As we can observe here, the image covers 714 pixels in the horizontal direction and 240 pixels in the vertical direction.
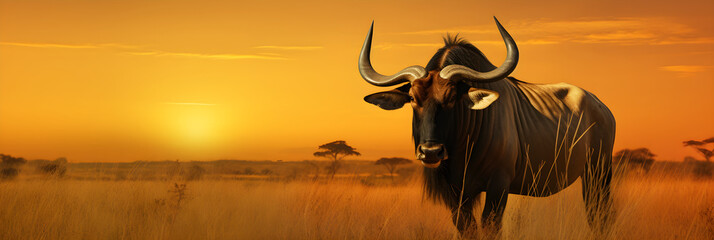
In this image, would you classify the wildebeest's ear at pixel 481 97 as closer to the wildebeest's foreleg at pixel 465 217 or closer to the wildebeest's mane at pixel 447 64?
the wildebeest's mane at pixel 447 64

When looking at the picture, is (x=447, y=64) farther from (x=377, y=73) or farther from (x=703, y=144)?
(x=703, y=144)

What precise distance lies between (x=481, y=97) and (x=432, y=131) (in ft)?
2.04

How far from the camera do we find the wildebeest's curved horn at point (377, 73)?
7695 millimetres

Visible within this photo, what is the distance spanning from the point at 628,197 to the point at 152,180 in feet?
21.1

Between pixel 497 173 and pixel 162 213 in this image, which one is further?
pixel 162 213

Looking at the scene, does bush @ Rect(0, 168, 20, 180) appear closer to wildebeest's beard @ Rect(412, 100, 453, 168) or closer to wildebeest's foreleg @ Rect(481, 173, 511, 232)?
wildebeest's beard @ Rect(412, 100, 453, 168)

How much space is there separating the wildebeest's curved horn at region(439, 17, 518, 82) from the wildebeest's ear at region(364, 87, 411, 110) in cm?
47

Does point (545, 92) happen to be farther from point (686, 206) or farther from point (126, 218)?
point (126, 218)

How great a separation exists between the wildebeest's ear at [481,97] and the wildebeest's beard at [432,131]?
26cm

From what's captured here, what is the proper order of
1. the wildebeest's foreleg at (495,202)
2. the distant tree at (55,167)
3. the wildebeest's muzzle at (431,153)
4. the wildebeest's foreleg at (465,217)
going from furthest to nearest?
→ the distant tree at (55,167), the wildebeest's foreleg at (465,217), the wildebeest's foreleg at (495,202), the wildebeest's muzzle at (431,153)

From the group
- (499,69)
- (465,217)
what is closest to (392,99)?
(499,69)

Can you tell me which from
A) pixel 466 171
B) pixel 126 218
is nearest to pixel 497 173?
pixel 466 171

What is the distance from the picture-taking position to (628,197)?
9.69 metres

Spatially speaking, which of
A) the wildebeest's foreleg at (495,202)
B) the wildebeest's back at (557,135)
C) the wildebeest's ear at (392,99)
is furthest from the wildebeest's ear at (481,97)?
the wildebeest's back at (557,135)
